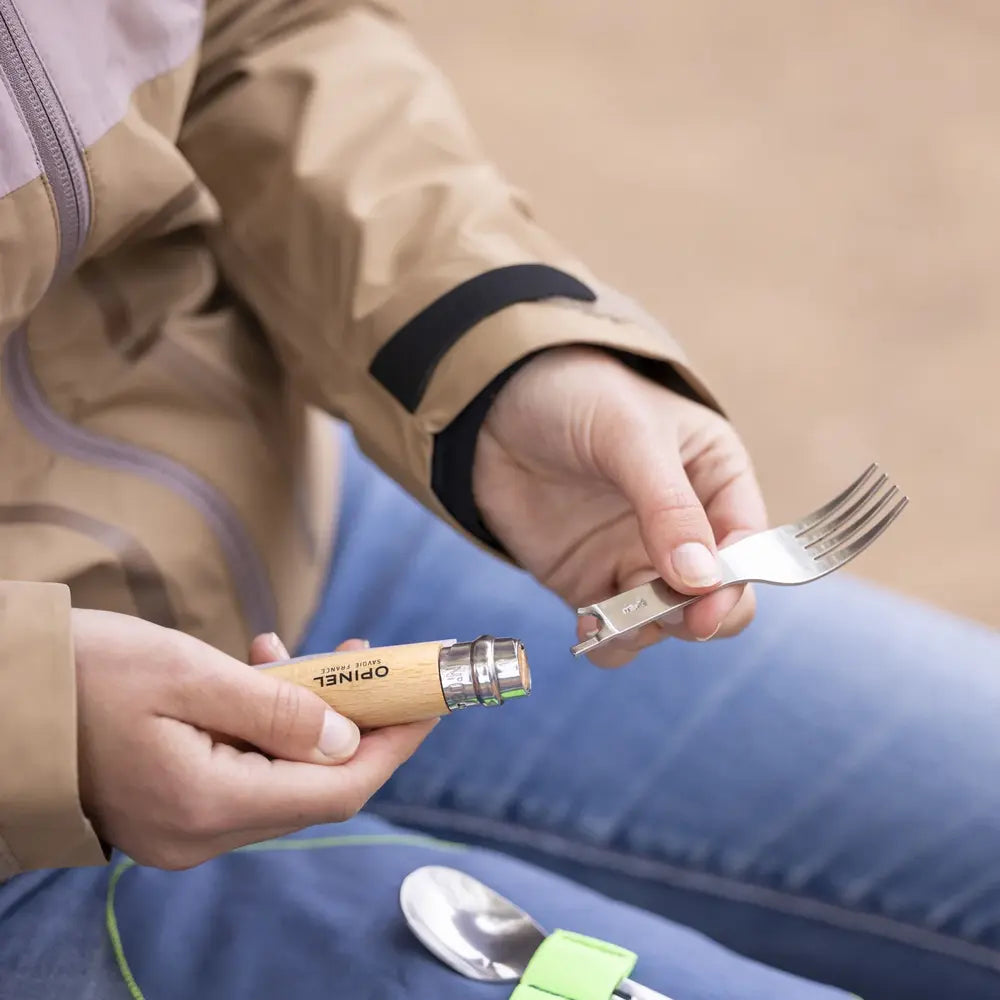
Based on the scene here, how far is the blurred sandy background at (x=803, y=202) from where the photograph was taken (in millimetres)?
1350

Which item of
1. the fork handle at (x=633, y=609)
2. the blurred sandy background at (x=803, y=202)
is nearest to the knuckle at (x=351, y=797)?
the fork handle at (x=633, y=609)

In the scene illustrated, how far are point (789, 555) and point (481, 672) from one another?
17 centimetres

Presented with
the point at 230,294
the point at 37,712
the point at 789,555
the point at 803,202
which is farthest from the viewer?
the point at 803,202

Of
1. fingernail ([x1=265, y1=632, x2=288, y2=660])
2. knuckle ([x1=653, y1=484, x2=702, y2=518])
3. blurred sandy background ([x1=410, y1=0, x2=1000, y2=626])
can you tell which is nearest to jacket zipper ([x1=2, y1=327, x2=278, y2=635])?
fingernail ([x1=265, y1=632, x2=288, y2=660])

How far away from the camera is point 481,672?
46 centimetres

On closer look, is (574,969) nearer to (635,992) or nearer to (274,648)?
(635,992)

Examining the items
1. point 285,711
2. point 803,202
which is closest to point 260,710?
point 285,711

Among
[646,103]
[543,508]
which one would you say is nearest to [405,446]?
[543,508]

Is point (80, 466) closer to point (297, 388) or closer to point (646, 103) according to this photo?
point (297, 388)

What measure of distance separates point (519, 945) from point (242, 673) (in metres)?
0.17

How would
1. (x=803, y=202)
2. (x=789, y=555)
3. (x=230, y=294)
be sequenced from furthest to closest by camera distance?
(x=803, y=202)
(x=230, y=294)
(x=789, y=555)

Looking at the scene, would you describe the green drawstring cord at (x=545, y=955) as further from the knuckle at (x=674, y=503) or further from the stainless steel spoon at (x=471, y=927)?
the knuckle at (x=674, y=503)

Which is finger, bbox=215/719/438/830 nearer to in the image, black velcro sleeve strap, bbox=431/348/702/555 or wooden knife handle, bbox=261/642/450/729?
wooden knife handle, bbox=261/642/450/729

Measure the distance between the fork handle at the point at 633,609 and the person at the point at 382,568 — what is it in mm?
13
